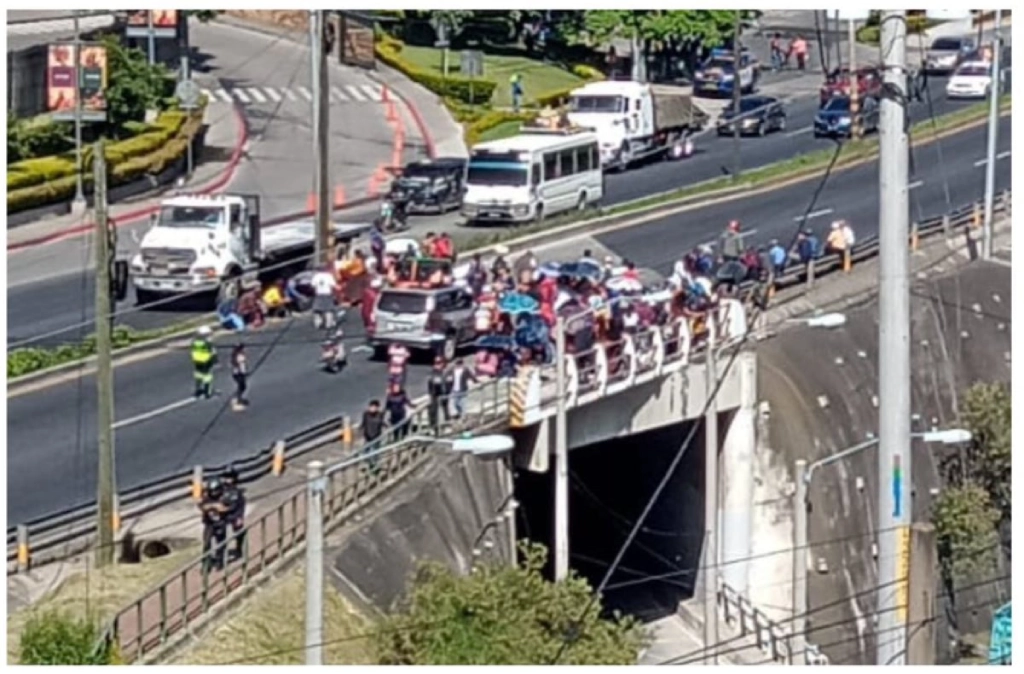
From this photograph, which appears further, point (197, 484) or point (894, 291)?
point (197, 484)

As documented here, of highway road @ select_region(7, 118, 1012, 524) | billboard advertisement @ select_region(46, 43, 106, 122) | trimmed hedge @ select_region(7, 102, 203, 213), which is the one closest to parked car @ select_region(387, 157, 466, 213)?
trimmed hedge @ select_region(7, 102, 203, 213)

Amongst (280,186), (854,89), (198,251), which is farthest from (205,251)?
(854,89)

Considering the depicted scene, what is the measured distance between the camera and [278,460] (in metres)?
34.6

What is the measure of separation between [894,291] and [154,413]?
19.4 meters

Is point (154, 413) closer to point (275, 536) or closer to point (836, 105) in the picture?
point (275, 536)

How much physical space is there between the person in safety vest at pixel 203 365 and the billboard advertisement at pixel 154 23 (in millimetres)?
21297

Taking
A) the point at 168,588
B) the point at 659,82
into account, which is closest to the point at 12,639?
the point at 168,588

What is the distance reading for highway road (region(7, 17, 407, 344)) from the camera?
152 feet

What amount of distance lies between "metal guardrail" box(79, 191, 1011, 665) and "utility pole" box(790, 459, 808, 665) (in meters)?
0.28

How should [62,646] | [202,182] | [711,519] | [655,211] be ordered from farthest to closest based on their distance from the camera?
[202,182], [655,211], [711,519], [62,646]

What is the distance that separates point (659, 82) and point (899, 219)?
4233 centimetres

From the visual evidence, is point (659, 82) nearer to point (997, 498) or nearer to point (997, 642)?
point (997, 498)

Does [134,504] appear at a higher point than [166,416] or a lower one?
lower

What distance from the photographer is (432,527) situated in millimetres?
34281
